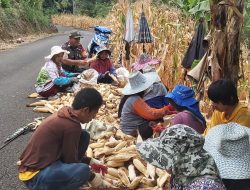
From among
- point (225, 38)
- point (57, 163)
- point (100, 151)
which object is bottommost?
point (100, 151)

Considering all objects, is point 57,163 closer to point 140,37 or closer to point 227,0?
point 227,0

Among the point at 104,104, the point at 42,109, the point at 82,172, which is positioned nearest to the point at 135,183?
the point at 82,172

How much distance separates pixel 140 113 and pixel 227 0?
5.86 ft

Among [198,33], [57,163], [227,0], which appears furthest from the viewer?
[198,33]

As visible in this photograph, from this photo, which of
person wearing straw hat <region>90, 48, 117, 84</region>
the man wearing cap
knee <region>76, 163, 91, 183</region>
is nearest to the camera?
knee <region>76, 163, 91, 183</region>

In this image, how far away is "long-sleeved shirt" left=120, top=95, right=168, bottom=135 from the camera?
513 centimetres

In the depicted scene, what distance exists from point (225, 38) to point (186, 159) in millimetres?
1853

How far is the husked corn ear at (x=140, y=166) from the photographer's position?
4254 mm

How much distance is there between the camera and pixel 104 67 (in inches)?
332

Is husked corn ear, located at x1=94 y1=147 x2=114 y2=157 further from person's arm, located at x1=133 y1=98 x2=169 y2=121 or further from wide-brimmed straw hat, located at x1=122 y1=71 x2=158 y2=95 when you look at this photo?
wide-brimmed straw hat, located at x1=122 y1=71 x2=158 y2=95

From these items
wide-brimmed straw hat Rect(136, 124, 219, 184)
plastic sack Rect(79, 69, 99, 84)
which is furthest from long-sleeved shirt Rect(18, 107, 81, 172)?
plastic sack Rect(79, 69, 99, 84)

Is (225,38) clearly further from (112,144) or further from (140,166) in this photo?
(112,144)

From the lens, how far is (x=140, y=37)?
8.27 metres

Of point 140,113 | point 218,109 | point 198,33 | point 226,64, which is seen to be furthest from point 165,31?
point 218,109
